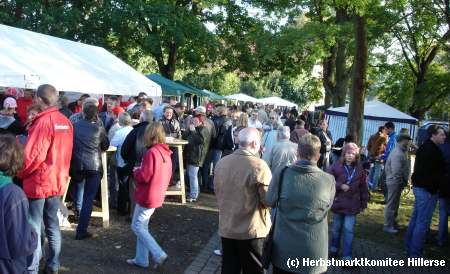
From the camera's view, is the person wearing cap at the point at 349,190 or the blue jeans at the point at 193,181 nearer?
the person wearing cap at the point at 349,190

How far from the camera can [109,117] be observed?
984 centimetres

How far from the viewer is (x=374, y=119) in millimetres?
17781

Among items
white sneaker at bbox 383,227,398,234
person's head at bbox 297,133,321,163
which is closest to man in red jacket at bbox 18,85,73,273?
person's head at bbox 297,133,321,163

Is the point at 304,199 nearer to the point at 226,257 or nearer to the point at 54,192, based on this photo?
the point at 226,257

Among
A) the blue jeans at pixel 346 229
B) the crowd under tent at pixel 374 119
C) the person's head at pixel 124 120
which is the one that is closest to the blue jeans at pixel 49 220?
the person's head at pixel 124 120

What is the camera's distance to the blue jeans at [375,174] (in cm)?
1239

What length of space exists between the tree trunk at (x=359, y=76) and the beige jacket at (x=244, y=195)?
8.25 m

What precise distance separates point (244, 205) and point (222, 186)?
10.4 inches

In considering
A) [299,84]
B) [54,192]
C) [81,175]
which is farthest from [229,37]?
[299,84]

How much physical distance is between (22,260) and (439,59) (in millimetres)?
32180

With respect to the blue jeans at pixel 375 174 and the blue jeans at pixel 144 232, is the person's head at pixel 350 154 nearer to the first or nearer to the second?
the blue jeans at pixel 144 232

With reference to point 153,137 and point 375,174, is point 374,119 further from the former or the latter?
point 153,137

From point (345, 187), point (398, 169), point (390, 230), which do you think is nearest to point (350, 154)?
point (345, 187)

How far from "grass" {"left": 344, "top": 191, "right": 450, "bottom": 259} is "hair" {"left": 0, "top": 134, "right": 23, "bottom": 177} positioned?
6.05m
